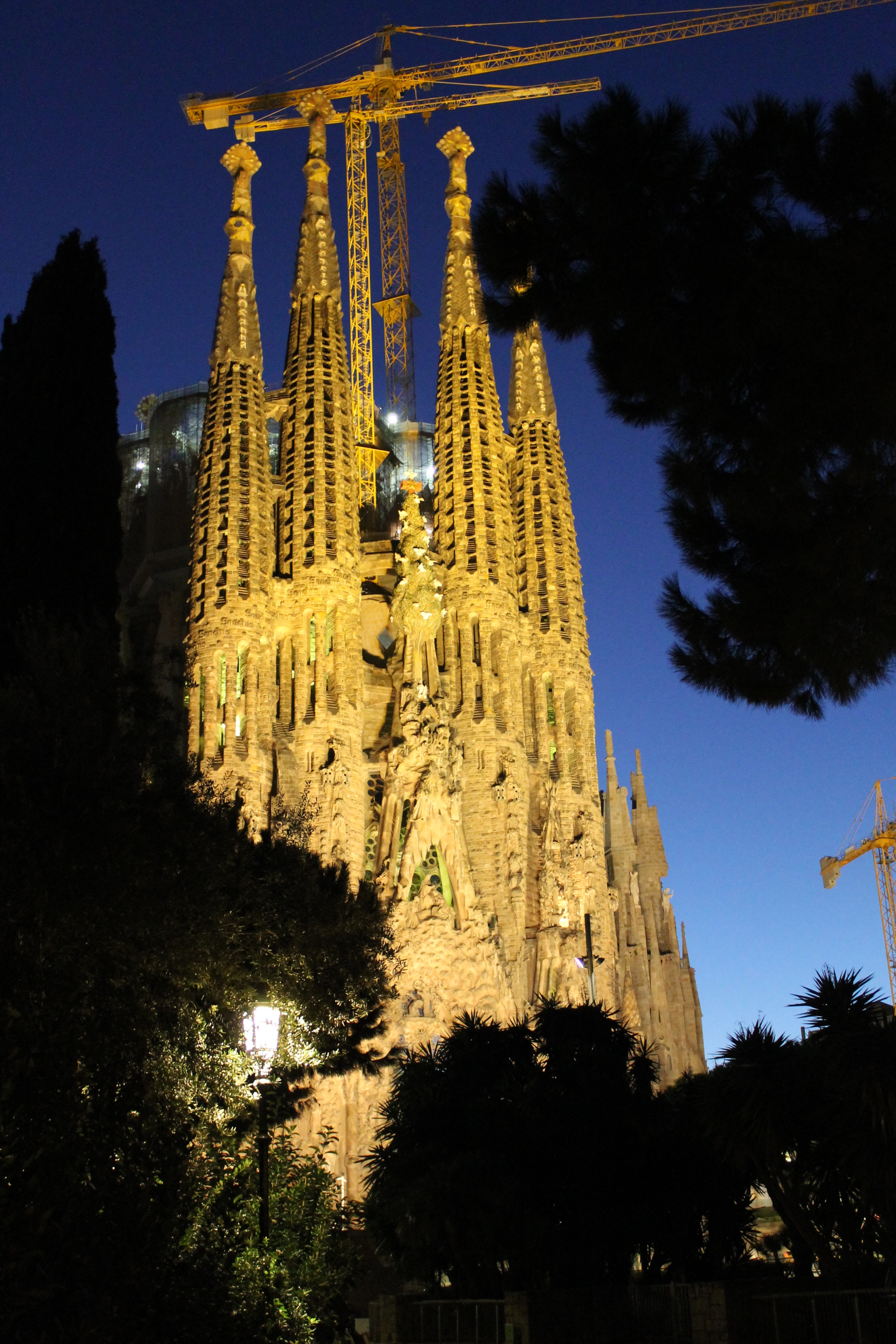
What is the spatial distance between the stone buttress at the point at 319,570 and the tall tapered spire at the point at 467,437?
8.16ft

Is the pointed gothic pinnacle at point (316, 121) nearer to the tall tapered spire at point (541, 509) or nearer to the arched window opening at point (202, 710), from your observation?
the tall tapered spire at point (541, 509)

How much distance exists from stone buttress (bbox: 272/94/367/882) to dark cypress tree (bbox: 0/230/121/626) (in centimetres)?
1274

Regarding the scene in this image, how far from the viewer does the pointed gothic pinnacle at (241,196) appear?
38.4 metres

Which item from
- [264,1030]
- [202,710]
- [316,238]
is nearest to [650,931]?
Answer: [202,710]

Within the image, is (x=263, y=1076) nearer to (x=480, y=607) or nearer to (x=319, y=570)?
(x=319, y=570)

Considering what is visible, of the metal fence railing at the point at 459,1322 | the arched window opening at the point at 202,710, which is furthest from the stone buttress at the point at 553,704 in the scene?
the metal fence railing at the point at 459,1322

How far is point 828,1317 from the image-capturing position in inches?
502

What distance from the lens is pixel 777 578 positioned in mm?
11703

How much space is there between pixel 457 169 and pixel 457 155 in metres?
0.44

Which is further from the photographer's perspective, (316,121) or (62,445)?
(316,121)

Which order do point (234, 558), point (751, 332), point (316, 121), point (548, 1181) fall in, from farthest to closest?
point (316, 121) < point (234, 558) < point (548, 1181) < point (751, 332)

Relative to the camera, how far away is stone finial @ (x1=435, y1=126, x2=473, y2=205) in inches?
1625

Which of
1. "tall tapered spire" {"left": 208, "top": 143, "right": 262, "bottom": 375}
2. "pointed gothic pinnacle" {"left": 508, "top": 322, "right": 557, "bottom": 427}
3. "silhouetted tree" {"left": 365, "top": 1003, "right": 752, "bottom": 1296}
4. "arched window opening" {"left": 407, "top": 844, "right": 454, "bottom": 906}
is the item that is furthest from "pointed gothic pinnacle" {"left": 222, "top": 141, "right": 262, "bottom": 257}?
"silhouetted tree" {"left": 365, "top": 1003, "right": 752, "bottom": 1296}

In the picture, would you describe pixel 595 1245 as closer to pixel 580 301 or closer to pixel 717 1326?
pixel 717 1326
